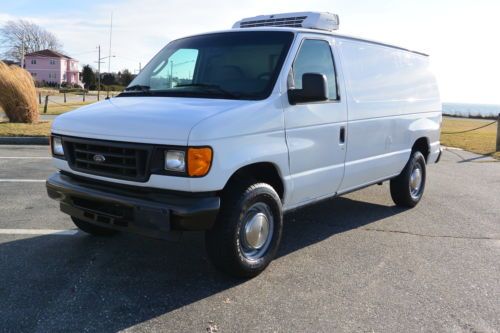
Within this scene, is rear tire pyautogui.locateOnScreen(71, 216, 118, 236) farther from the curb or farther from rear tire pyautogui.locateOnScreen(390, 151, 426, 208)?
the curb

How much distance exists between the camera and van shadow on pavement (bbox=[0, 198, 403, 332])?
3336 mm

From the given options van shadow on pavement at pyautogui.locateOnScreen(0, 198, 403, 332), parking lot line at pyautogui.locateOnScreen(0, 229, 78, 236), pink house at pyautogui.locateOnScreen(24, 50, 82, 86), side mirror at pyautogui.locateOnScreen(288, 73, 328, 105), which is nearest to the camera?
van shadow on pavement at pyautogui.locateOnScreen(0, 198, 403, 332)

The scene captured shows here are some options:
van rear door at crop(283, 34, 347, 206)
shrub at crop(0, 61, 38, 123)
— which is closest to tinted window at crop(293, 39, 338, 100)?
van rear door at crop(283, 34, 347, 206)

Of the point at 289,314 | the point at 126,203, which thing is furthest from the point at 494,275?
the point at 126,203

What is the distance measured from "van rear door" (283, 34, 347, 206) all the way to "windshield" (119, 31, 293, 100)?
218 millimetres

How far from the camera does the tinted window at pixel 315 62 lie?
14.6 ft

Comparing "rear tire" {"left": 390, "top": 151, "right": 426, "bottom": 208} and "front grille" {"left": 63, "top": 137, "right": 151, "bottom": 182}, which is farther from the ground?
"front grille" {"left": 63, "top": 137, "right": 151, "bottom": 182}

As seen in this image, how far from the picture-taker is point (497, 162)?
39.1 feet

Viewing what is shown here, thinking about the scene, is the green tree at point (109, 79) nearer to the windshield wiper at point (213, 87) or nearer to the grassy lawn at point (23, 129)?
the grassy lawn at point (23, 129)

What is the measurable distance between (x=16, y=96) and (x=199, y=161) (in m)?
13.9

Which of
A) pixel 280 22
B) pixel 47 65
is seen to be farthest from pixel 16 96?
pixel 47 65

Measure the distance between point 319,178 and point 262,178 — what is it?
2.37ft

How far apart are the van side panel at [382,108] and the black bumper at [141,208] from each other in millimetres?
2154

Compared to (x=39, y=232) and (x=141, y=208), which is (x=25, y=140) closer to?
(x=39, y=232)
